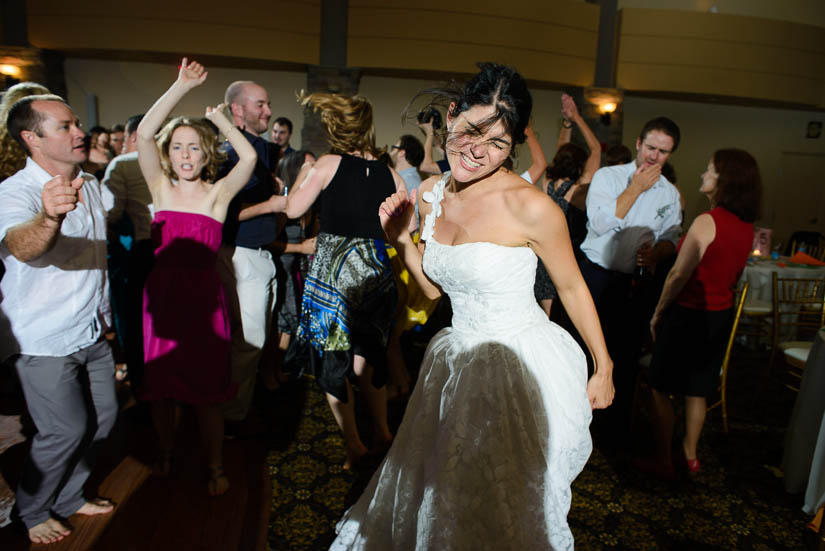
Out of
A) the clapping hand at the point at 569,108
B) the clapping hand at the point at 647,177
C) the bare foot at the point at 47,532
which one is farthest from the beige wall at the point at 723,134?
the bare foot at the point at 47,532

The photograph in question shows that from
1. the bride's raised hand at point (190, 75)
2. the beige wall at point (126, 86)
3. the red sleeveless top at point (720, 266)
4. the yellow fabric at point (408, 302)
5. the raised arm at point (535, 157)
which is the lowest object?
the yellow fabric at point (408, 302)

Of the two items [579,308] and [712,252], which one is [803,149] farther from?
[579,308]

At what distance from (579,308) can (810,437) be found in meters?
1.78

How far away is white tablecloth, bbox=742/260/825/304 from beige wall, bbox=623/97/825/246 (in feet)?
19.0

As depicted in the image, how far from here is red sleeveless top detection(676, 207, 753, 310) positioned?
224cm

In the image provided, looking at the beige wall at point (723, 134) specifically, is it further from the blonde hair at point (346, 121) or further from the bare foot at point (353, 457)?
the bare foot at point (353, 457)

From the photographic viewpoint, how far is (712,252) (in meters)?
2.26

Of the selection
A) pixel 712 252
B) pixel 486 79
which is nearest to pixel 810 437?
pixel 712 252

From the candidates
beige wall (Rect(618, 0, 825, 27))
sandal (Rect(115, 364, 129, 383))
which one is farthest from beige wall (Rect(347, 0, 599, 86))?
sandal (Rect(115, 364, 129, 383))

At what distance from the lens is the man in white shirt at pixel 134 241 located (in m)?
2.53

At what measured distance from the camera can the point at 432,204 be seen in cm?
167

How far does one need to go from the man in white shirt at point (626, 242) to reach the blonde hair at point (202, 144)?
6.54ft

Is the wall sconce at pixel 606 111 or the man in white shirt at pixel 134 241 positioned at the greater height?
the wall sconce at pixel 606 111

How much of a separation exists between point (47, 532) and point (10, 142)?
147cm
